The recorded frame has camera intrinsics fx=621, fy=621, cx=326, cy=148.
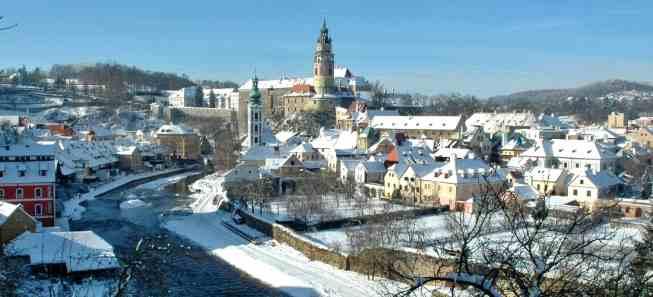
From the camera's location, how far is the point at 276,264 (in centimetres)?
2075

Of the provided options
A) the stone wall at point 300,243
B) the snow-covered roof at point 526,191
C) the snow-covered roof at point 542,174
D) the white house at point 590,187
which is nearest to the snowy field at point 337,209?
the stone wall at point 300,243

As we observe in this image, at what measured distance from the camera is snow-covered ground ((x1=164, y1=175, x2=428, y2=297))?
59.2 ft

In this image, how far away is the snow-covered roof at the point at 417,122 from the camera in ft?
180

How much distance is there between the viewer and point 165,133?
59281 mm

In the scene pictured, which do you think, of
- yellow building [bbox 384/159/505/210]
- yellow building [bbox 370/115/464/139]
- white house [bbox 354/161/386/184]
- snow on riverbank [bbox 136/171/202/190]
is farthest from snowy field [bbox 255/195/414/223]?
yellow building [bbox 370/115/464/139]

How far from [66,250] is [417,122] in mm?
42389

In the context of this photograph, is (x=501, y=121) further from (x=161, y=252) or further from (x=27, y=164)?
(x=161, y=252)

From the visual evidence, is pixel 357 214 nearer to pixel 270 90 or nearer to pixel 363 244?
pixel 363 244

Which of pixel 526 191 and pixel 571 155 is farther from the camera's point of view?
pixel 571 155

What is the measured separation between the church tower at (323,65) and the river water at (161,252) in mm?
38731

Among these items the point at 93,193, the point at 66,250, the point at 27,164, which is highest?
the point at 27,164

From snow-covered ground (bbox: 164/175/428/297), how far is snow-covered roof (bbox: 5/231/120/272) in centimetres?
452

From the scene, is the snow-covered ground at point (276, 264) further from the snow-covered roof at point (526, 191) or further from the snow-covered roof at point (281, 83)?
the snow-covered roof at point (281, 83)

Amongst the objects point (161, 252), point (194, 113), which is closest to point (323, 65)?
point (194, 113)
